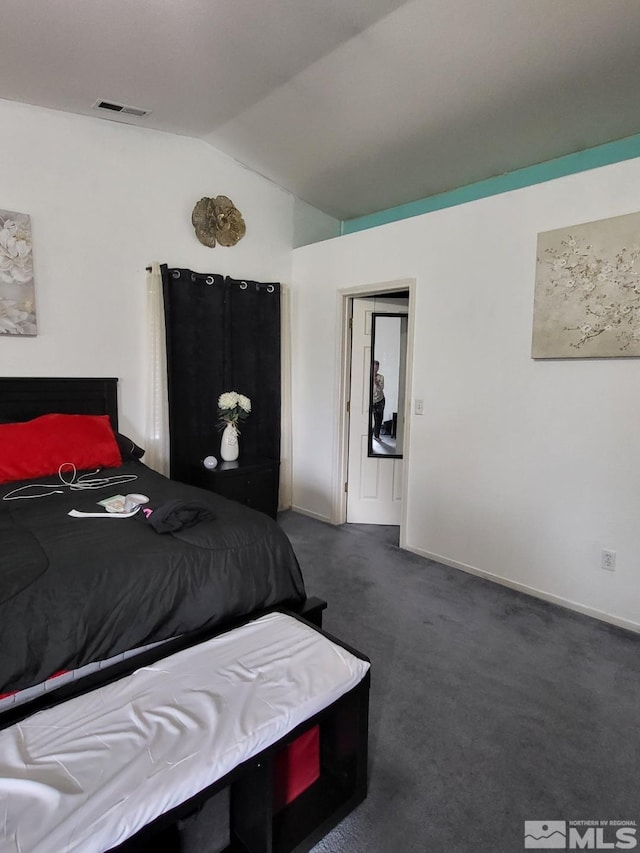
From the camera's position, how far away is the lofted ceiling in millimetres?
2299

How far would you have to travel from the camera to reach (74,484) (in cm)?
262

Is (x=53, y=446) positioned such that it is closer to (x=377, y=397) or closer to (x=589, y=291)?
(x=377, y=397)

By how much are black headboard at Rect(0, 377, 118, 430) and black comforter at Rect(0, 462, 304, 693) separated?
1.13 metres

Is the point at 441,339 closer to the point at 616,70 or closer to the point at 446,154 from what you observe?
the point at 446,154

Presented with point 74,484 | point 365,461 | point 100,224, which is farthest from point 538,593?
point 100,224

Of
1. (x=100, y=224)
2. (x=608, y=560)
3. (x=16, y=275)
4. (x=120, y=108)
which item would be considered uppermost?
(x=120, y=108)

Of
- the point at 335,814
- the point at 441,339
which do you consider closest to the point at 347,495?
the point at 441,339

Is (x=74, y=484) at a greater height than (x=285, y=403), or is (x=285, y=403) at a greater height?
(x=285, y=403)

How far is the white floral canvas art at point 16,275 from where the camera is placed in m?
3.04

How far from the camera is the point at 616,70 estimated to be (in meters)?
2.52

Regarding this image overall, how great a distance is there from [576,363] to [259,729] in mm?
2474

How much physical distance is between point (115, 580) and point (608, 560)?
8.29 ft

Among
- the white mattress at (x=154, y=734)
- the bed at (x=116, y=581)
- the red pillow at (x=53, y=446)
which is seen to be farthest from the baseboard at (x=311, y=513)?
the white mattress at (x=154, y=734)

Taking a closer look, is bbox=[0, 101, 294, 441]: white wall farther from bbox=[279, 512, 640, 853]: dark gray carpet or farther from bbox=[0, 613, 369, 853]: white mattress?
bbox=[0, 613, 369, 853]: white mattress
